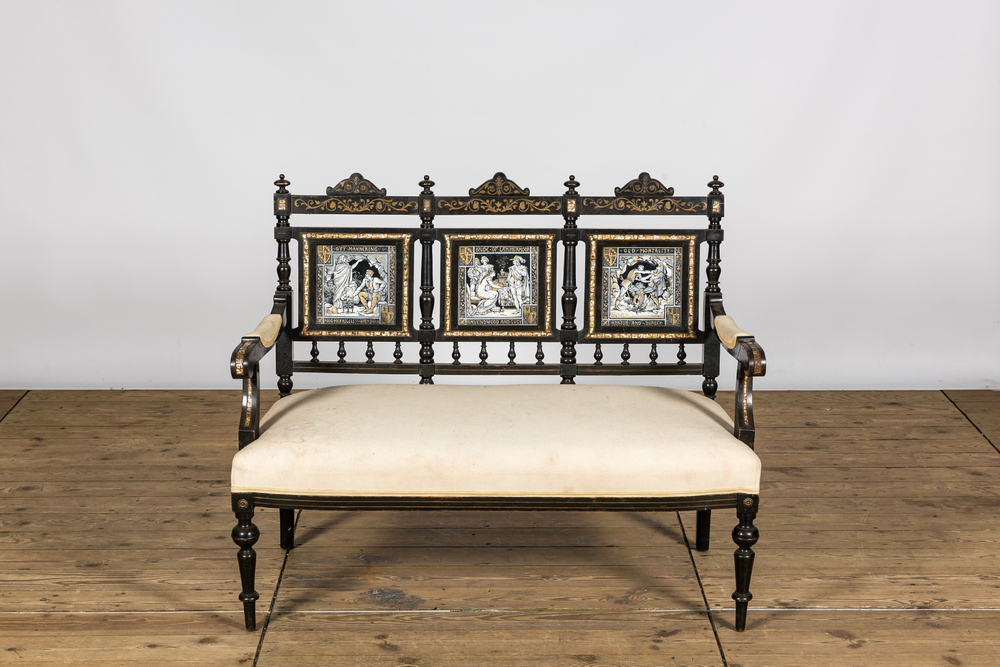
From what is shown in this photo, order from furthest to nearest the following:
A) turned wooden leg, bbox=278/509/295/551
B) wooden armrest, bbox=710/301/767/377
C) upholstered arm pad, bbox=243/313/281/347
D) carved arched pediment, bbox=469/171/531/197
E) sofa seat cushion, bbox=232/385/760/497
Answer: carved arched pediment, bbox=469/171/531/197
turned wooden leg, bbox=278/509/295/551
upholstered arm pad, bbox=243/313/281/347
wooden armrest, bbox=710/301/767/377
sofa seat cushion, bbox=232/385/760/497

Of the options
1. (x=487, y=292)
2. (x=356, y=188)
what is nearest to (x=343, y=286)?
(x=356, y=188)

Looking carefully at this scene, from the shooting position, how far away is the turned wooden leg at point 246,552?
99.3 inches

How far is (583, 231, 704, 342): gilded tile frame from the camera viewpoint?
3117 mm

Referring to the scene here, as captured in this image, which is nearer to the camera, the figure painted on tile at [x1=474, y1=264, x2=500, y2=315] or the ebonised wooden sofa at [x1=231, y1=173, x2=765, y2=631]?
the ebonised wooden sofa at [x1=231, y1=173, x2=765, y2=631]

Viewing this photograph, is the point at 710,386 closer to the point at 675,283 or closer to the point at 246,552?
the point at 675,283

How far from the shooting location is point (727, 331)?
291 cm

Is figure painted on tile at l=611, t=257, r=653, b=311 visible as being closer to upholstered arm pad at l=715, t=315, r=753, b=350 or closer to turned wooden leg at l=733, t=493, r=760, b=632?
upholstered arm pad at l=715, t=315, r=753, b=350

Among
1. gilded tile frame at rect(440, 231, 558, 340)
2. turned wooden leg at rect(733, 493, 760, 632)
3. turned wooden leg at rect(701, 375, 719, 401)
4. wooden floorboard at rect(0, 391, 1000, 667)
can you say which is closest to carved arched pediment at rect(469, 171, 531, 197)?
gilded tile frame at rect(440, 231, 558, 340)

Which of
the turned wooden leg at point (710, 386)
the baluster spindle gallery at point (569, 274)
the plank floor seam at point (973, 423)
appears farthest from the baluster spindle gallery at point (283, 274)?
the plank floor seam at point (973, 423)

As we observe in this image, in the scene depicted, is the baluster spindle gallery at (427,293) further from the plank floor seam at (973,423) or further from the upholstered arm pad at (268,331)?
the plank floor seam at (973,423)

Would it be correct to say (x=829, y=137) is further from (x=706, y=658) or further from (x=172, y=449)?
(x=172, y=449)

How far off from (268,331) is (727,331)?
4.47ft

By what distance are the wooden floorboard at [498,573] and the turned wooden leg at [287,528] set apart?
3cm

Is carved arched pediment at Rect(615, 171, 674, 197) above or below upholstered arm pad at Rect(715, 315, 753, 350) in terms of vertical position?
above
